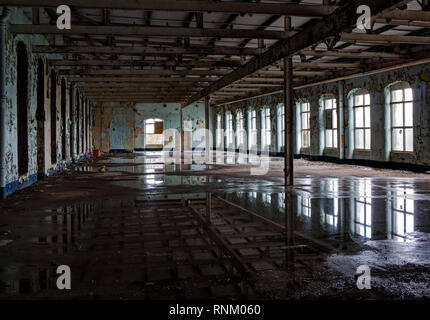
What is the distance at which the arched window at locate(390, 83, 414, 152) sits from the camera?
14.7m

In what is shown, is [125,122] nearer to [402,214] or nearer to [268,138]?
[268,138]

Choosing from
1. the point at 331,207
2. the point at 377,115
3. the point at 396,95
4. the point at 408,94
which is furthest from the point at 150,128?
the point at 331,207

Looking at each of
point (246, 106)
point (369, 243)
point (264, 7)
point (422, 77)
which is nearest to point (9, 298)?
point (369, 243)

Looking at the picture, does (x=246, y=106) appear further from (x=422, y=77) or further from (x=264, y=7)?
(x=264, y=7)

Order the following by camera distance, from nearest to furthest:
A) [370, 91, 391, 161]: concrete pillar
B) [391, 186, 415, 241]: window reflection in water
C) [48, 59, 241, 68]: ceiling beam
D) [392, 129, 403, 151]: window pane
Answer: [391, 186, 415, 241]: window reflection in water < [48, 59, 241, 68]: ceiling beam < [392, 129, 403, 151]: window pane < [370, 91, 391, 161]: concrete pillar

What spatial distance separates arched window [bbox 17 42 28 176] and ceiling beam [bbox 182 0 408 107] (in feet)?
19.7

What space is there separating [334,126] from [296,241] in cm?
1532

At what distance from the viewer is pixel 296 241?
15.8 feet

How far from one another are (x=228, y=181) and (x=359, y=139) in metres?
8.42

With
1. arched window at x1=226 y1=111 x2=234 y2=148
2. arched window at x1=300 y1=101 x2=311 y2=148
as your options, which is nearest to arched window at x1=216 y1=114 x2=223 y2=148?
arched window at x1=226 y1=111 x2=234 y2=148

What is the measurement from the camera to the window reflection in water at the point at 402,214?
5262mm

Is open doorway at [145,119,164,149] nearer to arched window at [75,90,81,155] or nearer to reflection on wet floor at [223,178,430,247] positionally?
arched window at [75,90,81,155]

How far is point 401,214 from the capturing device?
647 cm

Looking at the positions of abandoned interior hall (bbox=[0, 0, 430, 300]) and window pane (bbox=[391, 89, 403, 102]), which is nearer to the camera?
abandoned interior hall (bbox=[0, 0, 430, 300])
